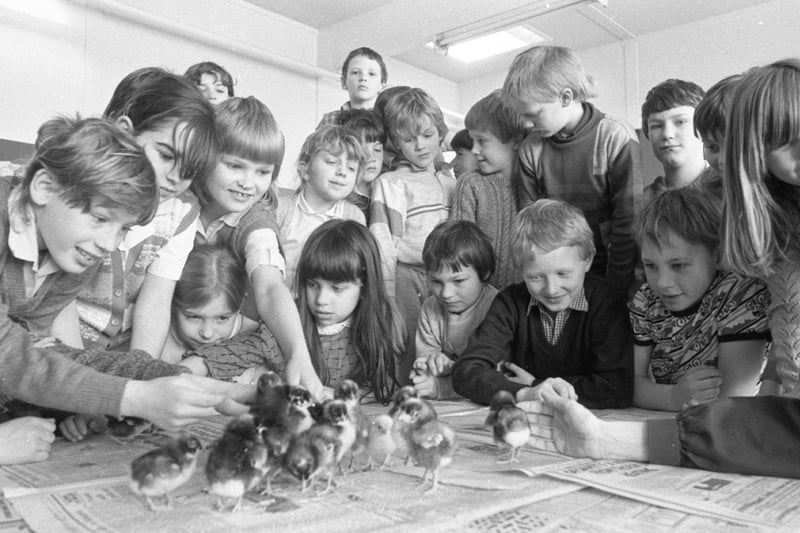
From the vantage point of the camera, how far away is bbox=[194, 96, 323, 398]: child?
7.41 feet

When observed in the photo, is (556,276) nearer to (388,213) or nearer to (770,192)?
(770,192)

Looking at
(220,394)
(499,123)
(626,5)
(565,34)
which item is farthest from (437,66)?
(220,394)

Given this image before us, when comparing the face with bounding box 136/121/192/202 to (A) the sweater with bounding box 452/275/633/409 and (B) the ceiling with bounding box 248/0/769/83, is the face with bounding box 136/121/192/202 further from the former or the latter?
(B) the ceiling with bounding box 248/0/769/83

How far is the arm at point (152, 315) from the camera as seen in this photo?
216 cm

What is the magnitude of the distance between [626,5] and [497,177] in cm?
387

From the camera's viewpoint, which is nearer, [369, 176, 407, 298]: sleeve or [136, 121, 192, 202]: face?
[136, 121, 192, 202]: face

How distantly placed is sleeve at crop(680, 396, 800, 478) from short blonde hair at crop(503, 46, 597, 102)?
1597mm

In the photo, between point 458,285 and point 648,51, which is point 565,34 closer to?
point 648,51

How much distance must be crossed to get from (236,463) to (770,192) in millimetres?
1320

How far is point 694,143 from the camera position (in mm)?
2773

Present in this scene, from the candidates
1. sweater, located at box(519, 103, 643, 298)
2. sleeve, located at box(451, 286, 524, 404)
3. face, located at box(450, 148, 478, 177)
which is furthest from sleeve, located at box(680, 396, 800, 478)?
face, located at box(450, 148, 478, 177)

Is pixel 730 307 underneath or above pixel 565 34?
underneath

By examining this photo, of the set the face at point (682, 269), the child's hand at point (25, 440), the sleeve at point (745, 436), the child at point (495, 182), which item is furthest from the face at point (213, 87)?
the sleeve at point (745, 436)

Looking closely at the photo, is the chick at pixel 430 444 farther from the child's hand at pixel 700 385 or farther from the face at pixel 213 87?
the face at pixel 213 87
